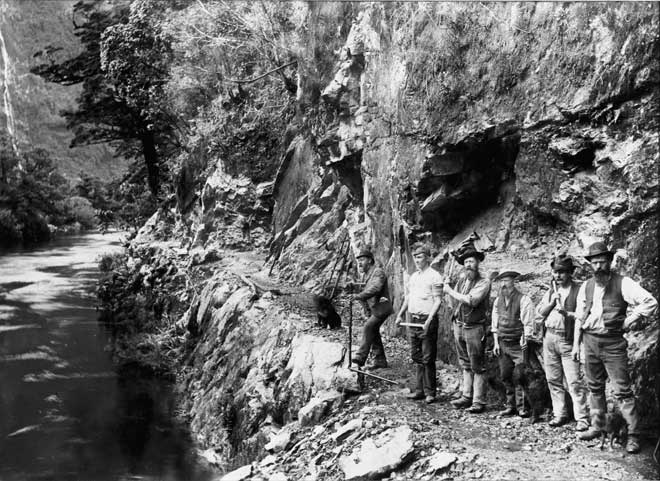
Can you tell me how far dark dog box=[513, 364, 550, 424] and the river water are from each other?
19.9 feet

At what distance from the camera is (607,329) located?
696 cm

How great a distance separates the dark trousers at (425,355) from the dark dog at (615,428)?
7.24 ft

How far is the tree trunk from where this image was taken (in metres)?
28.7

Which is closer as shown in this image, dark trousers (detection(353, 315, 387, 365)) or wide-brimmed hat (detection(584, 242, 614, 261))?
wide-brimmed hat (detection(584, 242, 614, 261))

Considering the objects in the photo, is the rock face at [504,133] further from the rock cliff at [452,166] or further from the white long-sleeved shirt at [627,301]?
the white long-sleeved shirt at [627,301]

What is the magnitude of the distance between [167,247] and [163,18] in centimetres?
720

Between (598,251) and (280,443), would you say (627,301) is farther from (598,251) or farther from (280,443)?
(280,443)

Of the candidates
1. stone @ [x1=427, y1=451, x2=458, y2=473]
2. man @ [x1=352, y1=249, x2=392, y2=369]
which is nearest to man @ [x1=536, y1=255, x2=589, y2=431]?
stone @ [x1=427, y1=451, x2=458, y2=473]

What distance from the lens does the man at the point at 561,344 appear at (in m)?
7.57

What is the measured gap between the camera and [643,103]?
810 cm

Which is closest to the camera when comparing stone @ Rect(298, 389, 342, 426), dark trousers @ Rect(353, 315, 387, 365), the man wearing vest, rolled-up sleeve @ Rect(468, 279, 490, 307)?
the man wearing vest

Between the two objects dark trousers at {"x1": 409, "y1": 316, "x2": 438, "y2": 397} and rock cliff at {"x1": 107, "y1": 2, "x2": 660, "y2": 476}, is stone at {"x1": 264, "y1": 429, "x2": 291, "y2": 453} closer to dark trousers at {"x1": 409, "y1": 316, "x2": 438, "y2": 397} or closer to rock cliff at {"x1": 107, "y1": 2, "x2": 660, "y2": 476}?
rock cliff at {"x1": 107, "y1": 2, "x2": 660, "y2": 476}

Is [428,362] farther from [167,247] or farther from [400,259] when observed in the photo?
[167,247]

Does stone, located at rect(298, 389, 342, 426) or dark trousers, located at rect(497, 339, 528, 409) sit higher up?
dark trousers, located at rect(497, 339, 528, 409)
